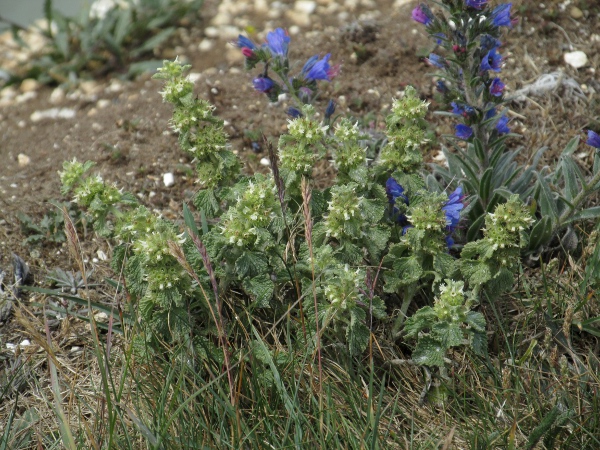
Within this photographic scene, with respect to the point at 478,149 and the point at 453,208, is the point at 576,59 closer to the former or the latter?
the point at 478,149

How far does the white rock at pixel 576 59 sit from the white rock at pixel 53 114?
125 inches

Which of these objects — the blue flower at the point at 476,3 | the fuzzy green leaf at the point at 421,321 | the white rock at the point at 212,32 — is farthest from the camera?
the white rock at the point at 212,32

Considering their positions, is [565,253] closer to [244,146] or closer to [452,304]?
[452,304]

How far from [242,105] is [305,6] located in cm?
150

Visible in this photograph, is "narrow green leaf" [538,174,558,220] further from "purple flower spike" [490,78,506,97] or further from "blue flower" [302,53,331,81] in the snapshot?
"blue flower" [302,53,331,81]

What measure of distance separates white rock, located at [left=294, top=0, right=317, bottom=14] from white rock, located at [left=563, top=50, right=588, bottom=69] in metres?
1.95

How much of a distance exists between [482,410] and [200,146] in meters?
1.40

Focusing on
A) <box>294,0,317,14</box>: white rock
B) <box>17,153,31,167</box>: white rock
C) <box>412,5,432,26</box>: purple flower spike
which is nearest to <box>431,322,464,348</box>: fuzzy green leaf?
<box>412,5,432,26</box>: purple flower spike

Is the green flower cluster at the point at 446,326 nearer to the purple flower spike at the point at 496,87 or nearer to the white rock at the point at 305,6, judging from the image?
the purple flower spike at the point at 496,87

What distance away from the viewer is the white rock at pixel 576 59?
12.5 ft

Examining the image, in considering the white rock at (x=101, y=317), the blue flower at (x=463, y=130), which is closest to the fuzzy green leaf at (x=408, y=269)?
the blue flower at (x=463, y=130)

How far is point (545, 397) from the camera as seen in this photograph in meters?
2.24

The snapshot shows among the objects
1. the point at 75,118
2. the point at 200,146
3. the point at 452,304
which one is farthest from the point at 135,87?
the point at 452,304

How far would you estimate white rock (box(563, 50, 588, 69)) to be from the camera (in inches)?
150
